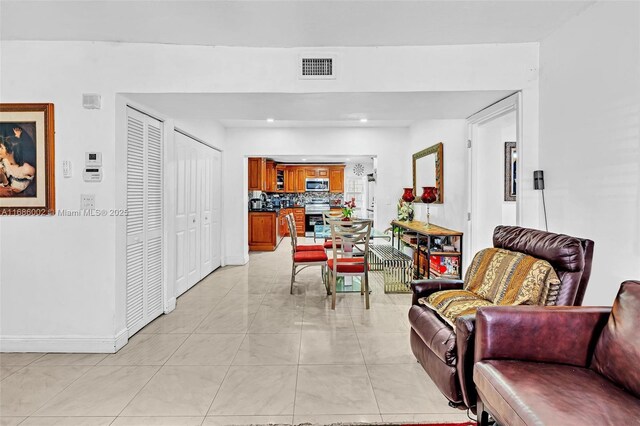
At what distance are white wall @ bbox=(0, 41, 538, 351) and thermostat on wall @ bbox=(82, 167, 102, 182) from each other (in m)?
0.05

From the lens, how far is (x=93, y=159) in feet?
8.84

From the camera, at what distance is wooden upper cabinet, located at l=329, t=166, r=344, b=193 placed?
10.0m

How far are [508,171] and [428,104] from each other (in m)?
1.50

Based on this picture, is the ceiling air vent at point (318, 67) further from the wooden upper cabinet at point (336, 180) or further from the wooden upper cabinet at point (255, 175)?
the wooden upper cabinet at point (336, 180)

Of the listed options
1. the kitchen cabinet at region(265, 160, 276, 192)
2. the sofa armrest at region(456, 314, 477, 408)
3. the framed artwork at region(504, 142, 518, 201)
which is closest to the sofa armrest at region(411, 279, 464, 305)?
the sofa armrest at region(456, 314, 477, 408)

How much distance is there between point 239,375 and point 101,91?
248cm

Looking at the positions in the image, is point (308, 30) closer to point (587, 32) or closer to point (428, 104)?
point (428, 104)

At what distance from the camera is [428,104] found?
3.03 meters

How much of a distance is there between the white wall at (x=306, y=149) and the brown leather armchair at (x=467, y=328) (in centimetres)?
411

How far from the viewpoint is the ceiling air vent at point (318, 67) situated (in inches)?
106

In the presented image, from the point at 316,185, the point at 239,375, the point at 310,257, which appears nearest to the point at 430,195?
the point at 310,257

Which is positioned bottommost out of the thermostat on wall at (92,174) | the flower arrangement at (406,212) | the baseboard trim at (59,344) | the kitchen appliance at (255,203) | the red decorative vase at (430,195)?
the baseboard trim at (59,344)

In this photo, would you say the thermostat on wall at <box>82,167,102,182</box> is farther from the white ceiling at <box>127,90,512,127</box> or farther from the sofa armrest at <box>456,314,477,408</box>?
the sofa armrest at <box>456,314,477,408</box>

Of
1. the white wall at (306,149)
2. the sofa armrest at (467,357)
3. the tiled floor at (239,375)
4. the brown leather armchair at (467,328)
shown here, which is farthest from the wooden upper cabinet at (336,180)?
the sofa armrest at (467,357)
